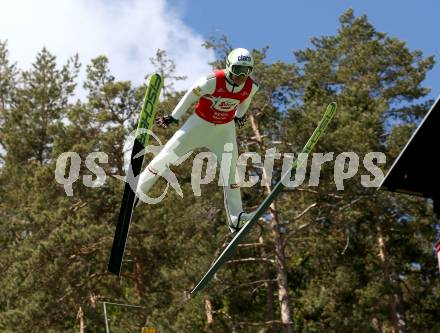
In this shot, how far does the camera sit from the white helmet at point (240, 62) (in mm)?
6820

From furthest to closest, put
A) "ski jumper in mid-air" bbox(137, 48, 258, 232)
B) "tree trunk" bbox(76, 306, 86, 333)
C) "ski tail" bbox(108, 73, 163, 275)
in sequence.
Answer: "tree trunk" bbox(76, 306, 86, 333), "ski jumper in mid-air" bbox(137, 48, 258, 232), "ski tail" bbox(108, 73, 163, 275)

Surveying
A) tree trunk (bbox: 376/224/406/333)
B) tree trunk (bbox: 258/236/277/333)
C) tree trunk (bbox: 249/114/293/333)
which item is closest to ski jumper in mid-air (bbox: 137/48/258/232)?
tree trunk (bbox: 249/114/293/333)

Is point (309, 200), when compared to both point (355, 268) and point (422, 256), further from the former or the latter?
point (422, 256)

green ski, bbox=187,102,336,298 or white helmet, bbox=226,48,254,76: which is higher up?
white helmet, bbox=226,48,254,76

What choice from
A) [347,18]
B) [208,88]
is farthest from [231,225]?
[347,18]

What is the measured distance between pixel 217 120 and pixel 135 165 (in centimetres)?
100

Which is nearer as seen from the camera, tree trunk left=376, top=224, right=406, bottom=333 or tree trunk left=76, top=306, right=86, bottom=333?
tree trunk left=76, top=306, right=86, bottom=333

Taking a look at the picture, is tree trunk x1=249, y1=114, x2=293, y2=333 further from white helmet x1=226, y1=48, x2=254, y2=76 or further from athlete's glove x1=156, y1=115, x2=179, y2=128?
white helmet x1=226, y1=48, x2=254, y2=76

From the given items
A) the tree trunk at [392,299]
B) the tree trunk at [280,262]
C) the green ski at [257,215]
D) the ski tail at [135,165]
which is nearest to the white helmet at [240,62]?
the ski tail at [135,165]

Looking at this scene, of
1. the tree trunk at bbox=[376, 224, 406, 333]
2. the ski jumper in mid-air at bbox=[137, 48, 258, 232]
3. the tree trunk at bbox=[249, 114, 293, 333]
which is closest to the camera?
the ski jumper in mid-air at bbox=[137, 48, 258, 232]

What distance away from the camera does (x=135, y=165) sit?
700 centimetres

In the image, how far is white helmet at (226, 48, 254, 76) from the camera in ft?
22.4

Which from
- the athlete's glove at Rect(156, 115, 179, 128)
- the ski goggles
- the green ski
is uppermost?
the ski goggles

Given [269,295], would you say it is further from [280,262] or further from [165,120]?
[165,120]
